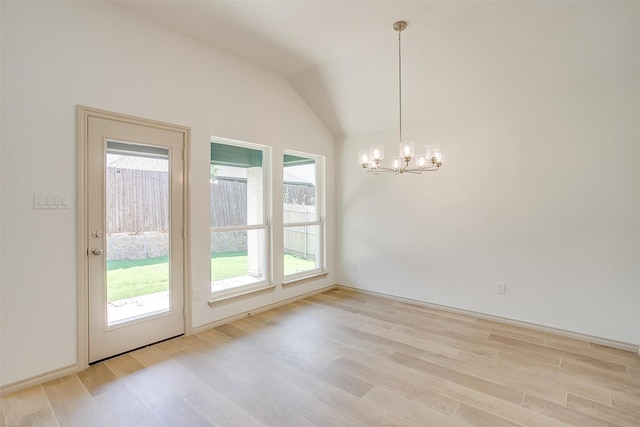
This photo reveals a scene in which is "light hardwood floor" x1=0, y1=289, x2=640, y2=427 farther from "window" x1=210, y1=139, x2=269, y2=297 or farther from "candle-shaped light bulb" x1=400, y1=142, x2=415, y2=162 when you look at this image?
"candle-shaped light bulb" x1=400, y1=142, x2=415, y2=162

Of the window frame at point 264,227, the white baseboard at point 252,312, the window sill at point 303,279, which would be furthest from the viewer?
the window sill at point 303,279

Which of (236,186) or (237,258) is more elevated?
(236,186)

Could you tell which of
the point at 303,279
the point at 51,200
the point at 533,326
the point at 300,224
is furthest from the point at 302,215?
the point at 533,326

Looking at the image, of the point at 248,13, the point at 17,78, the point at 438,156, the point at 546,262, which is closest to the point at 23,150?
the point at 17,78

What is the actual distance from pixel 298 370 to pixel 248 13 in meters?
3.09

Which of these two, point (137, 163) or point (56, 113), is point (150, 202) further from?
point (56, 113)

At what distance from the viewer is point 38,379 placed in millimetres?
2281

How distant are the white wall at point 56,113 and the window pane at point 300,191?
4.56ft

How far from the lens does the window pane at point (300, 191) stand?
4.32 meters

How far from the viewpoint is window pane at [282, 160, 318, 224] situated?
14.2 feet

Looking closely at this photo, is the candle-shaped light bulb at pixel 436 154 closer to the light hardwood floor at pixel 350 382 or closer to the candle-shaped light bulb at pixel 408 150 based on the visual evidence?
the candle-shaped light bulb at pixel 408 150

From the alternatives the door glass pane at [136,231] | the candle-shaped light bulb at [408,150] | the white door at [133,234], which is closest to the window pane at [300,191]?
the white door at [133,234]

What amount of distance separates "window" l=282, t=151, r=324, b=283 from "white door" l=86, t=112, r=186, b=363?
1.53 meters

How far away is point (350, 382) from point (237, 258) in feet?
6.55
